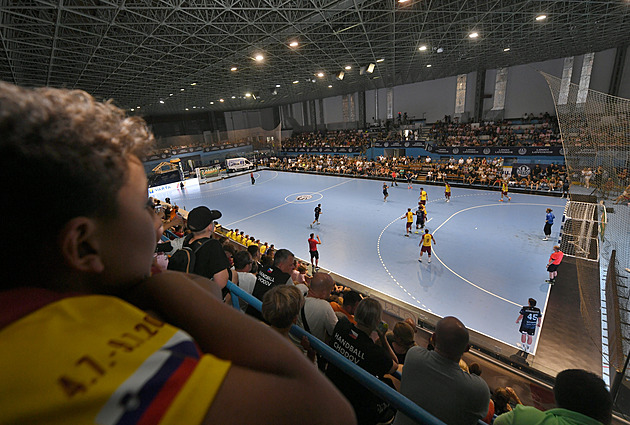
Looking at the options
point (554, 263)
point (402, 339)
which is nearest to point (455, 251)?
point (554, 263)

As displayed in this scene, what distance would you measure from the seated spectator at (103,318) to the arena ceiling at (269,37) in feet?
50.6

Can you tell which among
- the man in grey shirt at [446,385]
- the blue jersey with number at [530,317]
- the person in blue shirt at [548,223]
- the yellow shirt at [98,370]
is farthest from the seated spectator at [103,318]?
the person in blue shirt at [548,223]

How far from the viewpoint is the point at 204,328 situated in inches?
25.1

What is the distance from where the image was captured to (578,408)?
195 centimetres

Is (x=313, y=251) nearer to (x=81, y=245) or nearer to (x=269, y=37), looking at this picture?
(x=81, y=245)

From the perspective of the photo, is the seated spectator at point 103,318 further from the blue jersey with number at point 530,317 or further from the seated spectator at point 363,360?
the blue jersey with number at point 530,317

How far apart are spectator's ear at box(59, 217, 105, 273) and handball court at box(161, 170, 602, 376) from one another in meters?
8.69

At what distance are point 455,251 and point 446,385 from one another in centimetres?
1117

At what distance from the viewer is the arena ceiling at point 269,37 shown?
45.1 ft

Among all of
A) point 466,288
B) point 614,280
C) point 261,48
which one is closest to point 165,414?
point 466,288

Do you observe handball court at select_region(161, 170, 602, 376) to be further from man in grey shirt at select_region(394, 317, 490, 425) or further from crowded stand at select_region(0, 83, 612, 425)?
crowded stand at select_region(0, 83, 612, 425)

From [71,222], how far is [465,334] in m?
2.84

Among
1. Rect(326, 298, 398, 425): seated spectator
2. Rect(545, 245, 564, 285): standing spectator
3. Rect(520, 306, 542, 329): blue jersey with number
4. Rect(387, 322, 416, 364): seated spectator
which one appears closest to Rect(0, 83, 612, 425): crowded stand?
Rect(326, 298, 398, 425): seated spectator

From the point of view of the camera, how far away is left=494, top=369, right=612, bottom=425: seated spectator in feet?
6.27
